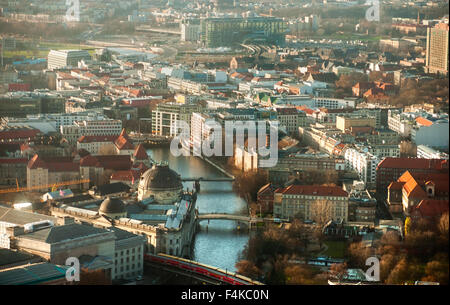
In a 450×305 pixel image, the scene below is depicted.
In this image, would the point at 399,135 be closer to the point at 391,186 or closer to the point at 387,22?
the point at 391,186

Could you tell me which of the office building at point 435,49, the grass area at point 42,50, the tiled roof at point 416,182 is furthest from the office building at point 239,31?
the tiled roof at point 416,182

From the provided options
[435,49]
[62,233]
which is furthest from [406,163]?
[435,49]

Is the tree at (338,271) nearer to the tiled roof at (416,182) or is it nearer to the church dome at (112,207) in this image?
the tiled roof at (416,182)

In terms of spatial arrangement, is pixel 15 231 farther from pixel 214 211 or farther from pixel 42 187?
pixel 42 187

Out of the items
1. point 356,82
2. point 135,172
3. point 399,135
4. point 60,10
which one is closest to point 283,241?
point 135,172

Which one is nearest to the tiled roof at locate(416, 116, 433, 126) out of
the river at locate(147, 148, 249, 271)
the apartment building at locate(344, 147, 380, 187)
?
the apartment building at locate(344, 147, 380, 187)

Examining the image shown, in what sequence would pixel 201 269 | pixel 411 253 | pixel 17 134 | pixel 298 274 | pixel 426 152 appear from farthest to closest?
pixel 17 134, pixel 426 152, pixel 201 269, pixel 298 274, pixel 411 253
